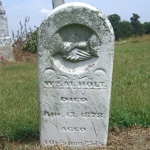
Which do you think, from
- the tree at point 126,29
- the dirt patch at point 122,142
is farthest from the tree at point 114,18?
the dirt patch at point 122,142

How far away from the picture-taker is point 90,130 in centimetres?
309

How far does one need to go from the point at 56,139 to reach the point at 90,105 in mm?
428


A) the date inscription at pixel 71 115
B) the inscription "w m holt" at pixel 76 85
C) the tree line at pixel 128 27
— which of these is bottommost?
the date inscription at pixel 71 115

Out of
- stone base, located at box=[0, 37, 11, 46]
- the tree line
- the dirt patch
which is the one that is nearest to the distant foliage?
stone base, located at box=[0, 37, 11, 46]

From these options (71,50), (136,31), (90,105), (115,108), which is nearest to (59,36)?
(71,50)

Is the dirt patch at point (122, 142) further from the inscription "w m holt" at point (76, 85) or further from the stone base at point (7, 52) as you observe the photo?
the stone base at point (7, 52)

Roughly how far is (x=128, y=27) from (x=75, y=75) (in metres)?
40.6

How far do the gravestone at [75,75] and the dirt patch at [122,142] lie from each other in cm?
11

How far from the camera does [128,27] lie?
4262cm

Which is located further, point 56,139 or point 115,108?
point 115,108

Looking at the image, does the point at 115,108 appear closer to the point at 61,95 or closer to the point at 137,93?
the point at 137,93

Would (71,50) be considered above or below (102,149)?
above

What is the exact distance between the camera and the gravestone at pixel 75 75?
2.87 meters

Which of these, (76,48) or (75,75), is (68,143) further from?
(76,48)
